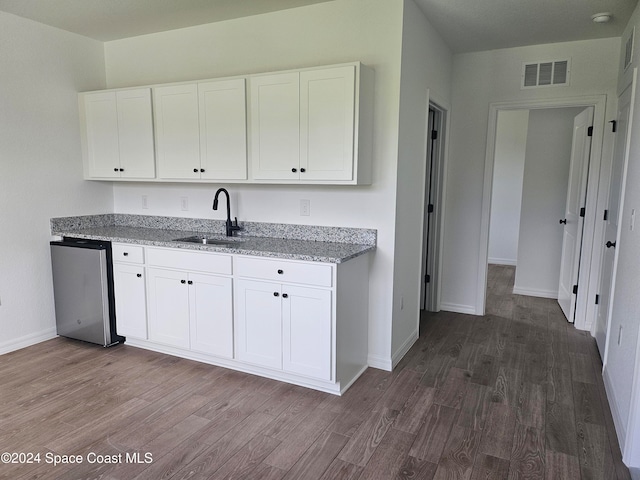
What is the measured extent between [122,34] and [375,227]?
2.78 metres

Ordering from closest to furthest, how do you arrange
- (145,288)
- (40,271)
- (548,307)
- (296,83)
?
(296,83) → (145,288) → (40,271) → (548,307)

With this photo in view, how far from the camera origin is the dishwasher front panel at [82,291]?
343cm

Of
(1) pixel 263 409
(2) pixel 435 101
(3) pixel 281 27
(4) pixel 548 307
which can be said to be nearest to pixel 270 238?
(1) pixel 263 409

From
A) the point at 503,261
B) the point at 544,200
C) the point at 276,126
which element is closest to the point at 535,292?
the point at 544,200

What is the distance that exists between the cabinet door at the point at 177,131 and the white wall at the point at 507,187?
488 centimetres

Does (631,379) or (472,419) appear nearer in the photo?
(631,379)

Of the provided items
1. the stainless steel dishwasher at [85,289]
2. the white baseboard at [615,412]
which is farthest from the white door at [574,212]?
the stainless steel dishwasher at [85,289]

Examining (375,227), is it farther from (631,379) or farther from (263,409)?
(631,379)

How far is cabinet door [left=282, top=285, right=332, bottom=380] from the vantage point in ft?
8.76

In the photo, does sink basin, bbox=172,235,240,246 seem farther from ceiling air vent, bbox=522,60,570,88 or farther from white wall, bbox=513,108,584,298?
white wall, bbox=513,108,584,298

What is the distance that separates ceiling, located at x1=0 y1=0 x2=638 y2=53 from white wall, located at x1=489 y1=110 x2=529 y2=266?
299 cm

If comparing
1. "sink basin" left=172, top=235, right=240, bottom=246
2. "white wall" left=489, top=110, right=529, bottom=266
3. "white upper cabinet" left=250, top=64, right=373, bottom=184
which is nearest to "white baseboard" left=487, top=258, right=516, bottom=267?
"white wall" left=489, top=110, right=529, bottom=266

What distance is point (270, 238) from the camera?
3379 millimetres

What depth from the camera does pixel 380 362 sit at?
3137 mm
